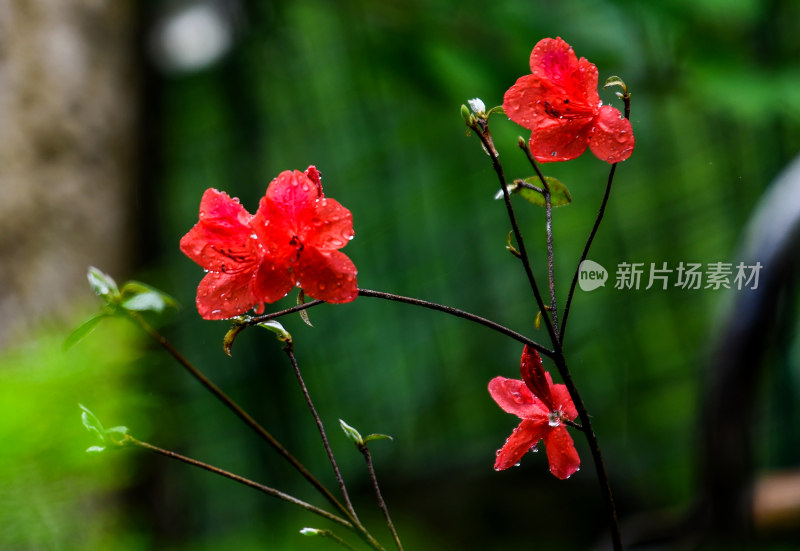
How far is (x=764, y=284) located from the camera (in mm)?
294

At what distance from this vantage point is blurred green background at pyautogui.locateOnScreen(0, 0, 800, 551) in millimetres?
863

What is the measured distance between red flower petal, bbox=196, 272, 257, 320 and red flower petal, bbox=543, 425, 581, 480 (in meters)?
0.08

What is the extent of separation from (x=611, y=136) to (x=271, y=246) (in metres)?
0.09

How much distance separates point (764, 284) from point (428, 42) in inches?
26.5

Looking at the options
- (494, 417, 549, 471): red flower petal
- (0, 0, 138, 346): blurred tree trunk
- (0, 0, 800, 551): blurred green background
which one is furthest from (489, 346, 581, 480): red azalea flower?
(0, 0, 138, 346): blurred tree trunk

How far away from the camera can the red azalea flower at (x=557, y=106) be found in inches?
A: 6.9

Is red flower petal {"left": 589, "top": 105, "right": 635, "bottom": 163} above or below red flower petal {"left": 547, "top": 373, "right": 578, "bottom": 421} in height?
above

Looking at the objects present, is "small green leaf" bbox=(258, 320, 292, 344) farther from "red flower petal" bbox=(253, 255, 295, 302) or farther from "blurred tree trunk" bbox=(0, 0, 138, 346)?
"blurred tree trunk" bbox=(0, 0, 138, 346)

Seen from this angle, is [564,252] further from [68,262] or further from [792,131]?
[68,262]

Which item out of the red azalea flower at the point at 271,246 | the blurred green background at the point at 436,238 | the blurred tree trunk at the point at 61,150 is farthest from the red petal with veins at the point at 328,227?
the blurred tree trunk at the point at 61,150

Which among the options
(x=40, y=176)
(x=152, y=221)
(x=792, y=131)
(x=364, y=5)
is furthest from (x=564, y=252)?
(x=40, y=176)

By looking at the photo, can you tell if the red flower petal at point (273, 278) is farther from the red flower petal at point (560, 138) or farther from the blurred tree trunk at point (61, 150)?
the blurred tree trunk at point (61, 150)

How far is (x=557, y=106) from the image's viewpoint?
0.18 m

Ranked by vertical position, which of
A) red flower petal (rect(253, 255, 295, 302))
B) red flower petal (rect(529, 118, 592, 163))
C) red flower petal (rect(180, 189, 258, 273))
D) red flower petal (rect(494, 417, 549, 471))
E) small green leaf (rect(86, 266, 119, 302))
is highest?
red flower petal (rect(529, 118, 592, 163))
